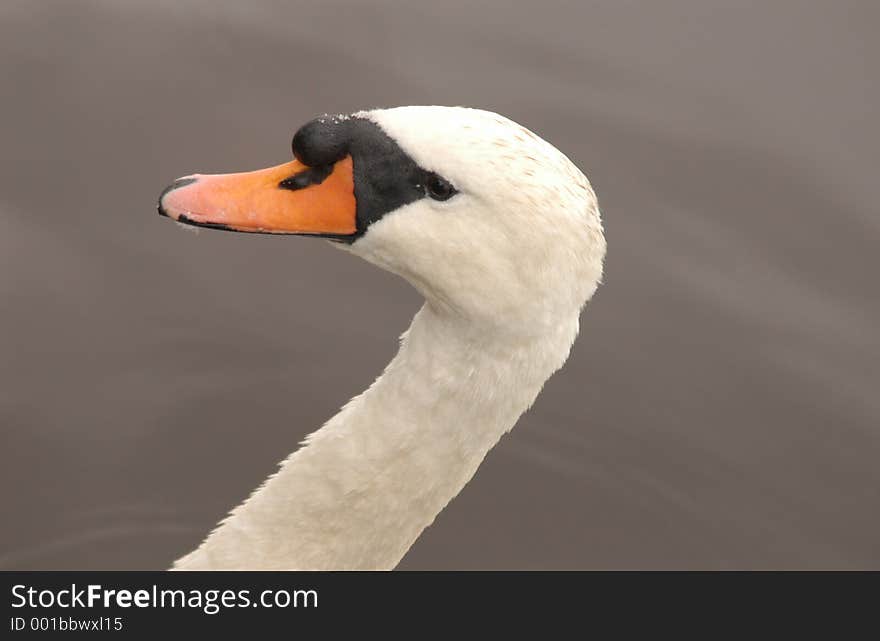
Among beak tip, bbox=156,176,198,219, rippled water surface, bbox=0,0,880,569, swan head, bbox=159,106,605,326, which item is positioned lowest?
swan head, bbox=159,106,605,326

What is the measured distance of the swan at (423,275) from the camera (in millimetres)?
3535

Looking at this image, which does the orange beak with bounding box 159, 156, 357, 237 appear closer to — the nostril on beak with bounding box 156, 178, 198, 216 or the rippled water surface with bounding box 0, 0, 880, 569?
the nostril on beak with bounding box 156, 178, 198, 216

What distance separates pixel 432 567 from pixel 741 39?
3.98 m

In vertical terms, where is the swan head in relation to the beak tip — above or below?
below

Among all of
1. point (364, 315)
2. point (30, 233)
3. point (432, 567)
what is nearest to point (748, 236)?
point (364, 315)

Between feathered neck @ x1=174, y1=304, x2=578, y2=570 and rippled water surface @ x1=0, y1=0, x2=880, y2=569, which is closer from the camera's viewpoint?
feathered neck @ x1=174, y1=304, x2=578, y2=570

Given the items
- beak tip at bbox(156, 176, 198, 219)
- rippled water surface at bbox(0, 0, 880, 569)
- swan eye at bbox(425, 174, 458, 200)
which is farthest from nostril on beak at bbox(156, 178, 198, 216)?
rippled water surface at bbox(0, 0, 880, 569)

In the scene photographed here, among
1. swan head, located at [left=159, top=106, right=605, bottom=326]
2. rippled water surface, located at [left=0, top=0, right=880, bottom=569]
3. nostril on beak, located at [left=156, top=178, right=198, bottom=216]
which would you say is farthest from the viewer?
rippled water surface, located at [left=0, top=0, right=880, bottom=569]

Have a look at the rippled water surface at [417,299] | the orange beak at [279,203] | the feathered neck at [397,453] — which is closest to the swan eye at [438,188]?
the orange beak at [279,203]

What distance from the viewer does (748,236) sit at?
286 inches

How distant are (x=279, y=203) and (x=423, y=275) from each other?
462 millimetres

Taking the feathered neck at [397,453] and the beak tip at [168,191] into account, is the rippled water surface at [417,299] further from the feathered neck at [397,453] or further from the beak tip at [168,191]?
the beak tip at [168,191]

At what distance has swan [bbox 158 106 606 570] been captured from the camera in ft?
11.6

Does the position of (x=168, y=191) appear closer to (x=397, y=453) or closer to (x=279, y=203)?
(x=279, y=203)
